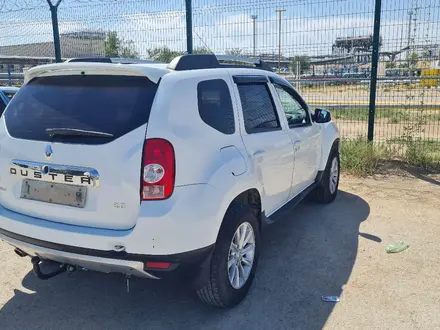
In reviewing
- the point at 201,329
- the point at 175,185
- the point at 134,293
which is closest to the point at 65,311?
the point at 134,293

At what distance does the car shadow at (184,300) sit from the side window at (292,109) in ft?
4.28

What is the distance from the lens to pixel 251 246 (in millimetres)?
3617

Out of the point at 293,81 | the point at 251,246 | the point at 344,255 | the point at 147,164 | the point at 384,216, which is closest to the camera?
the point at 147,164

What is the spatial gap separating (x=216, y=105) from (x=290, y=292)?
163 centimetres

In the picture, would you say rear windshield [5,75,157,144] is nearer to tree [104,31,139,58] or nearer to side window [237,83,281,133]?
side window [237,83,281,133]

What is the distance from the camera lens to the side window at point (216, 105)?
123 inches

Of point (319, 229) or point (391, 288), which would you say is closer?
point (391, 288)

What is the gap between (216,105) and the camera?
3295 mm

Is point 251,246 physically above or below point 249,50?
below

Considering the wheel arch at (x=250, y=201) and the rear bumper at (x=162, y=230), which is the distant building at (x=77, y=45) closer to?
the wheel arch at (x=250, y=201)

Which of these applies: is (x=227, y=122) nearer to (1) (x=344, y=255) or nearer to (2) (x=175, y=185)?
(2) (x=175, y=185)

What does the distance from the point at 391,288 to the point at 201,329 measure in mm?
1653

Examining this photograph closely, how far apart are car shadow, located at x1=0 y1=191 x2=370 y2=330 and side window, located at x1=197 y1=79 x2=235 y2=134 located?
4.16ft

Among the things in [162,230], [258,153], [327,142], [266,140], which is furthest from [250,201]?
[327,142]
